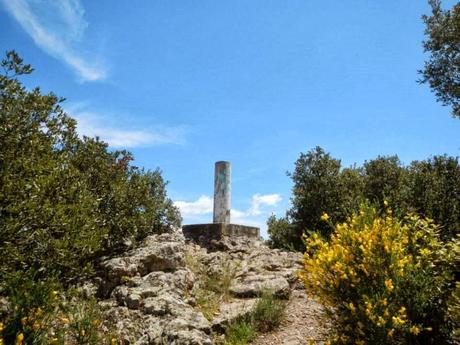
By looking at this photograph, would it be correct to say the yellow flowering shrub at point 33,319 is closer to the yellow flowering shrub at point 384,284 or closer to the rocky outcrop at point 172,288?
the rocky outcrop at point 172,288

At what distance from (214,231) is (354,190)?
763 cm

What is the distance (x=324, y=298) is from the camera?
668 cm

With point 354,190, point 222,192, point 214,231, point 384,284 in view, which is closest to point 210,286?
point 214,231

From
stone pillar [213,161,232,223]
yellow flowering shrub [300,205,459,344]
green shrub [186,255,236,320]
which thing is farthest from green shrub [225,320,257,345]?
stone pillar [213,161,232,223]

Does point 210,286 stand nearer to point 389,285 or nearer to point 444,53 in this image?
point 389,285

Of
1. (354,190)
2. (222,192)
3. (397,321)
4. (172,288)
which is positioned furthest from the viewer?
(354,190)

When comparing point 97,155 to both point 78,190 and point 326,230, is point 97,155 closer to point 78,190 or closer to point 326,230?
point 78,190

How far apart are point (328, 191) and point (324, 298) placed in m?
12.4

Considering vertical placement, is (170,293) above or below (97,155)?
below

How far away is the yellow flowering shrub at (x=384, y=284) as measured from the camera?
584cm

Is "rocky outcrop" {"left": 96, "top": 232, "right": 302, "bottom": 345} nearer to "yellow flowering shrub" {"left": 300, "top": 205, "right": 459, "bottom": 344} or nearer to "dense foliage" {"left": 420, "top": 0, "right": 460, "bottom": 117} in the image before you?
"yellow flowering shrub" {"left": 300, "top": 205, "right": 459, "bottom": 344}

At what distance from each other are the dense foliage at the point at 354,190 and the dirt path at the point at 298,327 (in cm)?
662

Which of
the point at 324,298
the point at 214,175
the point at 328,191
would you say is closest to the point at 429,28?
the point at 328,191

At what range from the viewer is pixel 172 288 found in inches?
353
